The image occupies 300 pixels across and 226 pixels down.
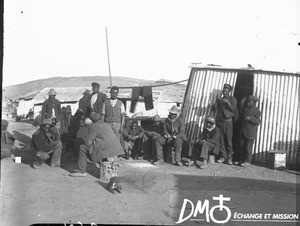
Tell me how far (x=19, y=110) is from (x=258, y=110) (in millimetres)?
5124

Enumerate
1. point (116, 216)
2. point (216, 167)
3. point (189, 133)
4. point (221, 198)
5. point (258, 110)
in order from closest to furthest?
point (116, 216) → point (221, 198) → point (216, 167) → point (258, 110) → point (189, 133)

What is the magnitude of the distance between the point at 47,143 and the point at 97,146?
132 centimetres

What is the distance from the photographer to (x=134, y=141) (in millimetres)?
6723

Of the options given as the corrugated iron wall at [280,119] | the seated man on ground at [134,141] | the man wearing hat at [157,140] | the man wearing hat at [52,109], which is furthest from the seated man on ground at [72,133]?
the corrugated iron wall at [280,119]

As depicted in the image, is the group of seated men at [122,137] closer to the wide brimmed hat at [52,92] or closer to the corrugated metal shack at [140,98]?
the wide brimmed hat at [52,92]

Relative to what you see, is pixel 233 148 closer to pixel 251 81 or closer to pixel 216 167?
pixel 216 167

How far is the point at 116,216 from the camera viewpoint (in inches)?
163

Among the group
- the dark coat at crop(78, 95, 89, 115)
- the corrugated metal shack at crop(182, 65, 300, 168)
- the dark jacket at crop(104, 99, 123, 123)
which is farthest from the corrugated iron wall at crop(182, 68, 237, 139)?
the dark coat at crop(78, 95, 89, 115)

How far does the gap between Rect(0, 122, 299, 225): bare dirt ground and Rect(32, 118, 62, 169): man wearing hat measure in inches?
8.3

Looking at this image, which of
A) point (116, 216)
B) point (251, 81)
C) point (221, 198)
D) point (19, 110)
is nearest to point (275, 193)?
point (221, 198)


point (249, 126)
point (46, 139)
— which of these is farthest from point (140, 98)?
point (249, 126)

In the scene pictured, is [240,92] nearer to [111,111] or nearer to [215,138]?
[215,138]

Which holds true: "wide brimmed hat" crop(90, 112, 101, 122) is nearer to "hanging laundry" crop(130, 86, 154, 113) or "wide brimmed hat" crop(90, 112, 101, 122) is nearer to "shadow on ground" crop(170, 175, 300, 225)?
"hanging laundry" crop(130, 86, 154, 113)

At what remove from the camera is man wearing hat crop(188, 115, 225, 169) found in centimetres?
663
